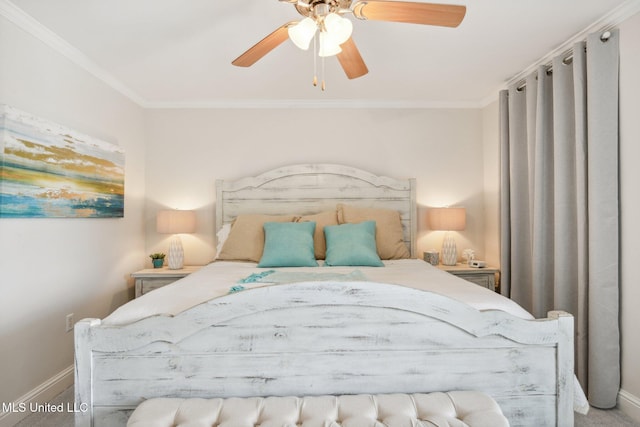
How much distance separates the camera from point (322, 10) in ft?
5.46

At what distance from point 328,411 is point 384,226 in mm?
2099

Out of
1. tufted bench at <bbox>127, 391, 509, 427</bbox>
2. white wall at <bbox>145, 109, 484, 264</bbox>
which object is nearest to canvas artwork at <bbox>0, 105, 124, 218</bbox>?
white wall at <bbox>145, 109, 484, 264</bbox>

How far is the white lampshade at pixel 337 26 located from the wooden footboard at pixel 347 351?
1.09 metres

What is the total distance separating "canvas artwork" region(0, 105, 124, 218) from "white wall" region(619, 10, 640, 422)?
3454 mm

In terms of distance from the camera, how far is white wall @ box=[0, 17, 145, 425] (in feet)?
6.85

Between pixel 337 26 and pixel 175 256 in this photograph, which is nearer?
pixel 337 26

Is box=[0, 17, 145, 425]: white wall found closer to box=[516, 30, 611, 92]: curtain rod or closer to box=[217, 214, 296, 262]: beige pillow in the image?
box=[217, 214, 296, 262]: beige pillow

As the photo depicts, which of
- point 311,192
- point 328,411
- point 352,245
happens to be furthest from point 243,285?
Answer: point 311,192

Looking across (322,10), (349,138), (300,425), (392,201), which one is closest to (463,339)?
(300,425)

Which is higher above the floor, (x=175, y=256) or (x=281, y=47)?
(x=281, y=47)

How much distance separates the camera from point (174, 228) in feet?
11.2

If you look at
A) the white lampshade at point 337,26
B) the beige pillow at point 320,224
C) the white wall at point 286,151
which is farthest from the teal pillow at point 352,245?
the white lampshade at point 337,26

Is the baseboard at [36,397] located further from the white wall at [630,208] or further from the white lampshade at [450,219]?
the white wall at [630,208]

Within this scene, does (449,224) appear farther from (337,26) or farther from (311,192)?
(337,26)
